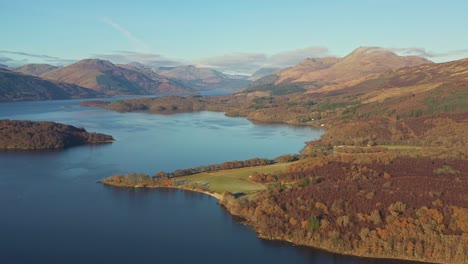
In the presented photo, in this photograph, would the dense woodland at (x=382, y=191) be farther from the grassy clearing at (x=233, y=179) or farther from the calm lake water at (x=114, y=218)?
the calm lake water at (x=114, y=218)

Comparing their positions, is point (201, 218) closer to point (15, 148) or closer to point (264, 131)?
point (15, 148)

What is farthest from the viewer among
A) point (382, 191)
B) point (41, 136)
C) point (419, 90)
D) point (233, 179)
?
point (419, 90)


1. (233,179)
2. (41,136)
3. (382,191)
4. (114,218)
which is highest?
(41,136)

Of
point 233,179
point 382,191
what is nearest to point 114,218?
point 233,179

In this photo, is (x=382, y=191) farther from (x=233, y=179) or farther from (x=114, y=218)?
(x=114, y=218)

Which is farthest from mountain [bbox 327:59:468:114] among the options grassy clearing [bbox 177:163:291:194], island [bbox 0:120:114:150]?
island [bbox 0:120:114:150]

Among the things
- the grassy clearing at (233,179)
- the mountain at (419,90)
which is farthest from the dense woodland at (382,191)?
the grassy clearing at (233,179)

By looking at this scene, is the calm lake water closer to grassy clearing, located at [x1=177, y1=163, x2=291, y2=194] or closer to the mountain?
grassy clearing, located at [x1=177, y1=163, x2=291, y2=194]
